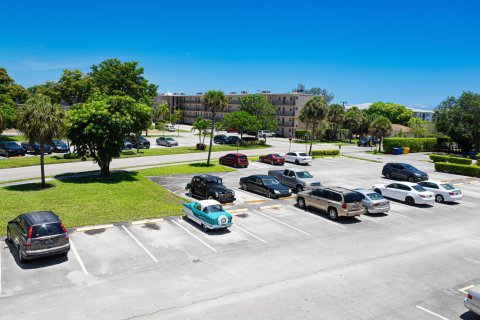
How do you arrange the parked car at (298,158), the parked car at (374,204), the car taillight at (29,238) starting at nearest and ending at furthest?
the car taillight at (29,238)
the parked car at (374,204)
the parked car at (298,158)

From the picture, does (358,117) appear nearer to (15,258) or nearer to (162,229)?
(162,229)

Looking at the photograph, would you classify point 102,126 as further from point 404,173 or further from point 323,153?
point 323,153

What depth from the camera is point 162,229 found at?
778 inches

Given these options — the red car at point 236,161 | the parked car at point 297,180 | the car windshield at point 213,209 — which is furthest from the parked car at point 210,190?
the red car at point 236,161

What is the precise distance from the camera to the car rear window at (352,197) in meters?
22.1

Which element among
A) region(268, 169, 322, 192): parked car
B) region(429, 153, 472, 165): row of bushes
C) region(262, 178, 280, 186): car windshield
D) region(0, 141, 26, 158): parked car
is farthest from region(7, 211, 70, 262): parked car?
region(429, 153, 472, 165): row of bushes

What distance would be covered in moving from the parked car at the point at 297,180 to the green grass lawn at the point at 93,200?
941 centimetres

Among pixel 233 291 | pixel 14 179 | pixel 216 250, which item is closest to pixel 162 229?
pixel 216 250

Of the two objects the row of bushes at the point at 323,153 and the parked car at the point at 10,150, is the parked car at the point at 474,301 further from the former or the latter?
the parked car at the point at 10,150

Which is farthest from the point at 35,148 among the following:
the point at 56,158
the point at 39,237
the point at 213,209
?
the point at 39,237

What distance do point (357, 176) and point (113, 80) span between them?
45628 millimetres

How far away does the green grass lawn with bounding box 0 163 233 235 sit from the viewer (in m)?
21.2

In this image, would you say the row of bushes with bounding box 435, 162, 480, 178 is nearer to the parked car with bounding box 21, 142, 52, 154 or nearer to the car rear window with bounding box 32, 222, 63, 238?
the car rear window with bounding box 32, 222, 63, 238

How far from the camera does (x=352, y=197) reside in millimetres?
22250
